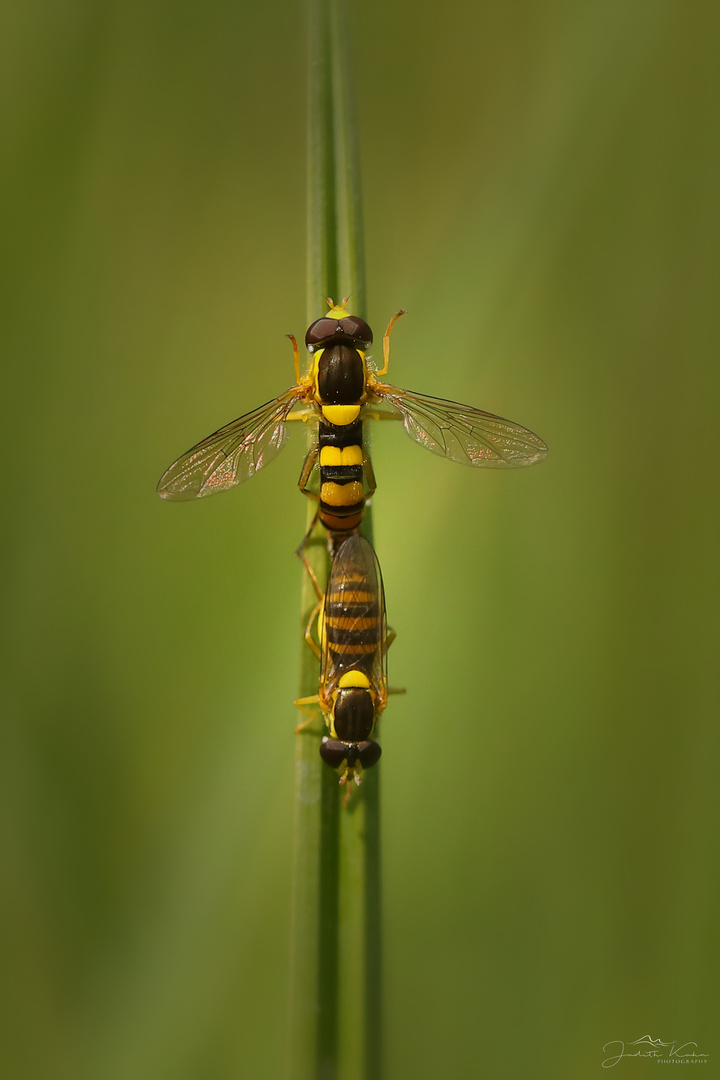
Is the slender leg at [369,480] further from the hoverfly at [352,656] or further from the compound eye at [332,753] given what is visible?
the compound eye at [332,753]

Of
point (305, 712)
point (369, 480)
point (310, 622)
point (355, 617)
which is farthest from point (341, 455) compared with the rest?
point (305, 712)

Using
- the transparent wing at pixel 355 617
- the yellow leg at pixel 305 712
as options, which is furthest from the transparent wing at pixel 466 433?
the yellow leg at pixel 305 712

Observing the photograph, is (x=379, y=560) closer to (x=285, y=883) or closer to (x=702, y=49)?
(x=285, y=883)

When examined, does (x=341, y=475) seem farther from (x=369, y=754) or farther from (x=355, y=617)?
(x=369, y=754)

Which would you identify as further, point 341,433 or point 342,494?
point 341,433

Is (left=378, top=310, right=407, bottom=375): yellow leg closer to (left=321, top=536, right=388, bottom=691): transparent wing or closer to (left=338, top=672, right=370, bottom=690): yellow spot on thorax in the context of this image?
(left=321, top=536, right=388, bottom=691): transparent wing

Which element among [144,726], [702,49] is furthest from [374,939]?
[702,49]

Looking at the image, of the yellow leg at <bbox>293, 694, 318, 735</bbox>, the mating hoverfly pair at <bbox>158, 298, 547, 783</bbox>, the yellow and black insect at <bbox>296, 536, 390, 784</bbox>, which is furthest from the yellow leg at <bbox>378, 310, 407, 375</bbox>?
the yellow leg at <bbox>293, 694, 318, 735</bbox>
